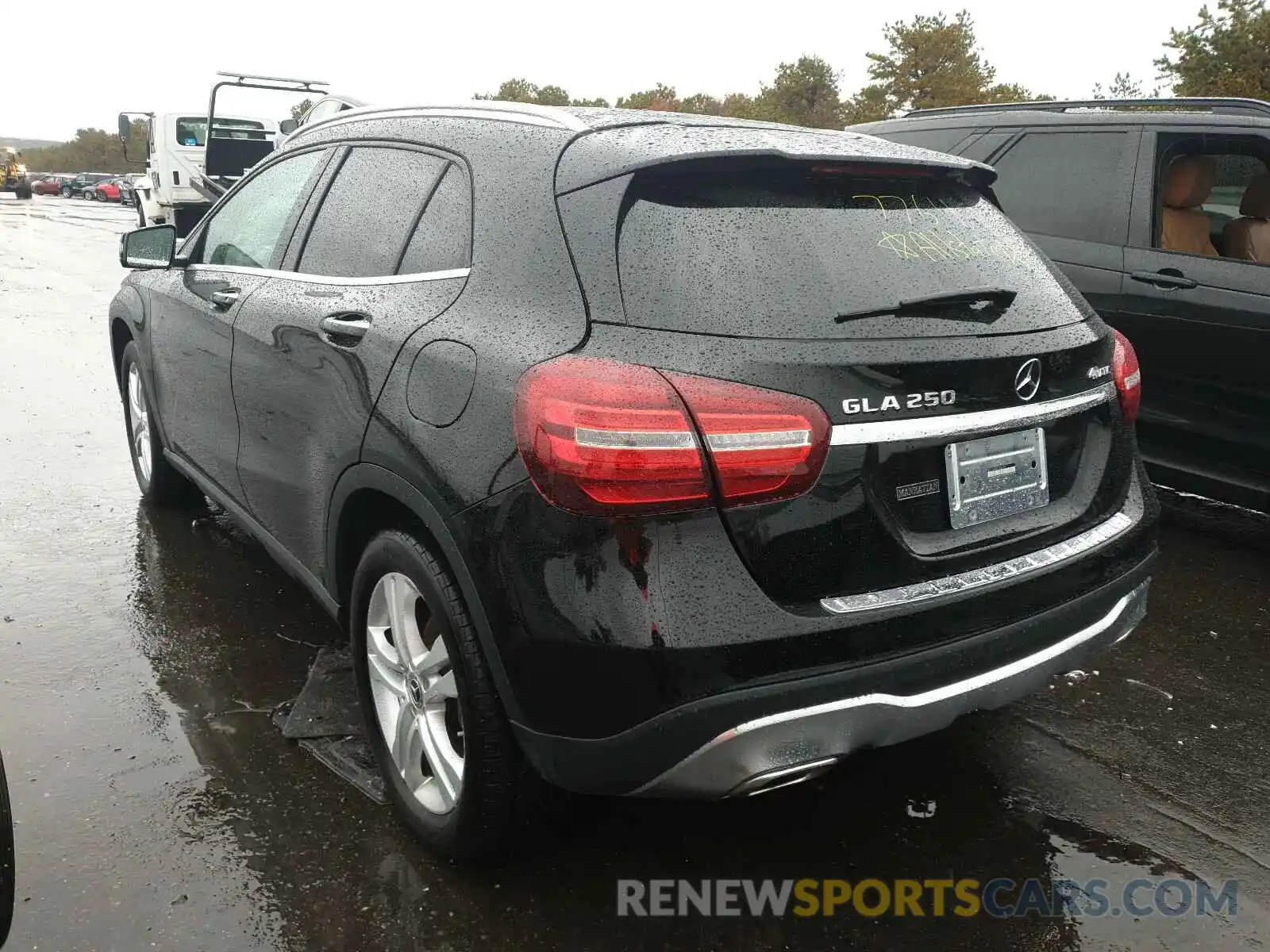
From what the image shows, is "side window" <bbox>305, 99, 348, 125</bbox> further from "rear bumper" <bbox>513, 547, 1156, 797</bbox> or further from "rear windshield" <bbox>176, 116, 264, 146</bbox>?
"rear bumper" <bbox>513, 547, 1156, 797</bbox>

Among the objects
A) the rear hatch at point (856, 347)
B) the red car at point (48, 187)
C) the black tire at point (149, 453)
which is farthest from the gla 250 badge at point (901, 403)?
the red car at point (48, 187)

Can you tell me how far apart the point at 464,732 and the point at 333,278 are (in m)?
1.40

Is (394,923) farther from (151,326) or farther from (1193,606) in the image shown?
(1193,606)

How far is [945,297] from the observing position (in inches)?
95.0

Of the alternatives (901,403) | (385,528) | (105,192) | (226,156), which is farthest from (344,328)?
(105,192)

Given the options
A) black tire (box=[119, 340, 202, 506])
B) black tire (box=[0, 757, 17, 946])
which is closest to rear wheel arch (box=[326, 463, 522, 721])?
black tire (box=[0, 757, 17, 946])

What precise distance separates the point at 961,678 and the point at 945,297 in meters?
0.82

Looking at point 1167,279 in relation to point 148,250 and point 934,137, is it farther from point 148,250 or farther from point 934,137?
point 148,250

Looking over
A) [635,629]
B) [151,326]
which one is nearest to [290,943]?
[635,629]

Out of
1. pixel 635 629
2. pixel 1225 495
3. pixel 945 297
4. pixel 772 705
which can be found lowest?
pixel 1225 495

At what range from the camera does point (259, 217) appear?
3.87 metres

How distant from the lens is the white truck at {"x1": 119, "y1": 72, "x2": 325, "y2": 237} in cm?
1911

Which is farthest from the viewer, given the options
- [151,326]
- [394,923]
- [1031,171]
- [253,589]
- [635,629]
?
[1031,171]

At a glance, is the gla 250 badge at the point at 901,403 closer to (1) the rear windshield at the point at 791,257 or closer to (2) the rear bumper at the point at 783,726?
(1) the rear windshield at the point at 791,257
